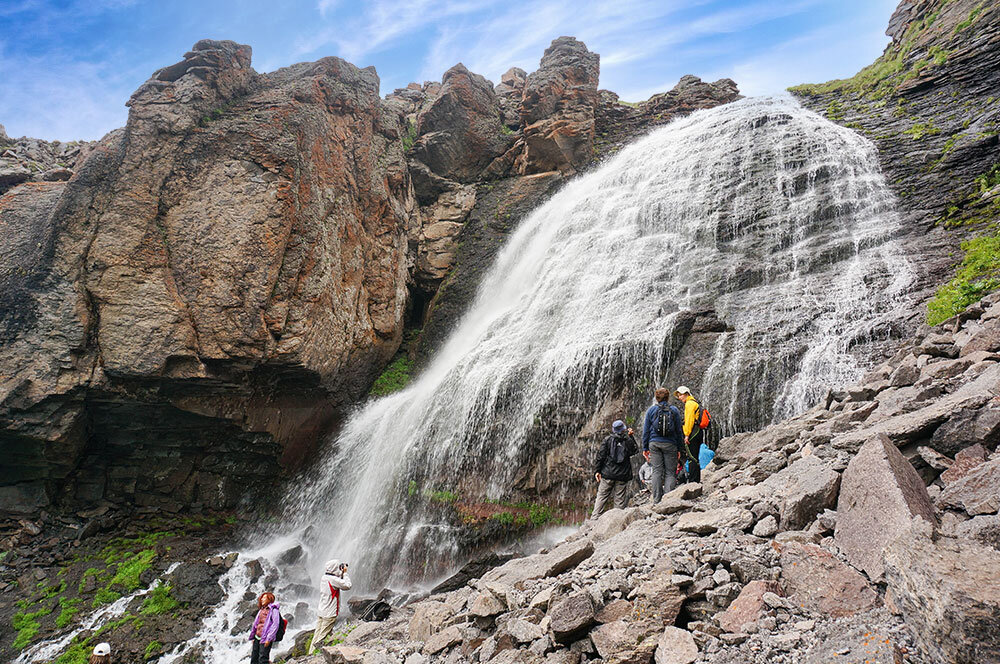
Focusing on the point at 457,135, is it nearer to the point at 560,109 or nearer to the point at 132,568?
the point at 560,109

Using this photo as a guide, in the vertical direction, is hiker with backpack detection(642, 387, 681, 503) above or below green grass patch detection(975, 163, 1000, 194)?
below

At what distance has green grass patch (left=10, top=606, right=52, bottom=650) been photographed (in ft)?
36.1

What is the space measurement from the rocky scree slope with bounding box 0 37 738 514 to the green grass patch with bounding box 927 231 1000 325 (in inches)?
592

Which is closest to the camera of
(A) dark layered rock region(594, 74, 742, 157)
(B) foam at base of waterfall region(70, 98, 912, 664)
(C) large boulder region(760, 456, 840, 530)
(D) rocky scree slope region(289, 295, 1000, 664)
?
(D) rocky scree slope region(289, 295, 1000, 664)

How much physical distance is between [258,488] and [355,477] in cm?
454

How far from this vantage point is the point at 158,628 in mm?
10914

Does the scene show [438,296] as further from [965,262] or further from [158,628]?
[965,262]

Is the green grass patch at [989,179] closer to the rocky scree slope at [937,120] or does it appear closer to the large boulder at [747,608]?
the rocky scree slope at [937,120]

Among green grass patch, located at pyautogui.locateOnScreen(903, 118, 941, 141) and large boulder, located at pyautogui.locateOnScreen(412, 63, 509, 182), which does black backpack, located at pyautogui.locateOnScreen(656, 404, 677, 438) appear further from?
large boulder, located at pyautogui.locateOnScreen(412, 63, 509, 182)

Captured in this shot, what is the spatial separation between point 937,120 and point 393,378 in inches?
809

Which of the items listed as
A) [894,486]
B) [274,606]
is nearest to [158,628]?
[274,606]

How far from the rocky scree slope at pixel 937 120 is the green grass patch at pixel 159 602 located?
56.6 ft

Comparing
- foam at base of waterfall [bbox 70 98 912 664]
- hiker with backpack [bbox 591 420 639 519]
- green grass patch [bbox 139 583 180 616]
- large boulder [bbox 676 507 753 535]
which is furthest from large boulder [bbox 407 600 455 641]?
green grass patch [bbox 139 583 180 616]

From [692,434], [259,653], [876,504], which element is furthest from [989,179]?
[259,653]
